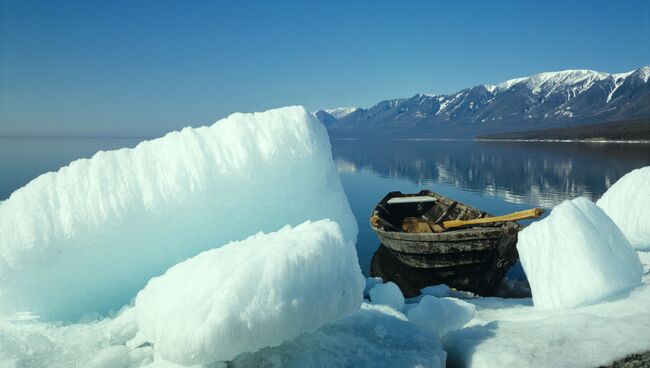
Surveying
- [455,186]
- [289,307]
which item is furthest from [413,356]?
[455,186]

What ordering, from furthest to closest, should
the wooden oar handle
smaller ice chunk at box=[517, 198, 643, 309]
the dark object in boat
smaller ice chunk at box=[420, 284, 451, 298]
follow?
smaller ice chunk at box=[420, 284, 451, 298]
the dark object in boat
the wooden oar handle
smaller ice chunk at box=[517, 198, 643, 309]

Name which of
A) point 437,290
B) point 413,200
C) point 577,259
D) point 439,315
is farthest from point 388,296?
point 413,200

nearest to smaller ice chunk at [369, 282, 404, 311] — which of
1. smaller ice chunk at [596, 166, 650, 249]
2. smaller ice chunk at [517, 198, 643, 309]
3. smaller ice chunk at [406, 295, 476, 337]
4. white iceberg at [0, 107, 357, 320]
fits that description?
smaller ice chunk at [406, 295, 476, 337]

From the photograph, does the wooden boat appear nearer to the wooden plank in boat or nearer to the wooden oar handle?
the wooden oar handle

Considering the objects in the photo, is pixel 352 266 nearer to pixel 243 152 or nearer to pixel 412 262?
pixel 243 152

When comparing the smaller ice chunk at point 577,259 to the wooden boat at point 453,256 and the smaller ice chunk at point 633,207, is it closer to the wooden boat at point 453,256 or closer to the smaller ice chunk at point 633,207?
the wooden boat at point 453,256

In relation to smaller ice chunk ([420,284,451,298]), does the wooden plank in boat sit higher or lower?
higher

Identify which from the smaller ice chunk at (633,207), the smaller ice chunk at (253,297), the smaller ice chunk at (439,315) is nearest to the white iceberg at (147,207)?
the smaller ice chunk at (253,297)
